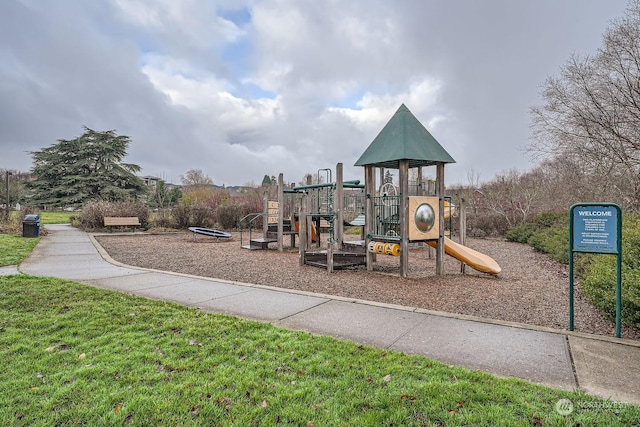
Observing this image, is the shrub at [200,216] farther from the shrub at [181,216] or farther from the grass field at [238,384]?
the grass field at [238,384]

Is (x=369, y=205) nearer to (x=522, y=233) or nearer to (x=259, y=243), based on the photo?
(x=259, y=243)

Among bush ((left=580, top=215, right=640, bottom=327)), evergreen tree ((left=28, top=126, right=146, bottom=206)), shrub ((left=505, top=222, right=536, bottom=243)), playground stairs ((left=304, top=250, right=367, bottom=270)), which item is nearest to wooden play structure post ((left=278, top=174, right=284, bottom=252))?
playground stairs ((left=304, top=250, right=367, bottom=270))

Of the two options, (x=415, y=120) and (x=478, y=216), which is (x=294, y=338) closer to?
(x=415, y=120)

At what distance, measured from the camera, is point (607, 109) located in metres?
13.2

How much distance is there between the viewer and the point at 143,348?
3424 millimetres

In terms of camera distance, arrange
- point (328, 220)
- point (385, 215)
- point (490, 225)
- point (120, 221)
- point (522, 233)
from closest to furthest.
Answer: point (385, 215) → point (328, 220) → point (522, 233) → point (490, 225) → point (120, 221)

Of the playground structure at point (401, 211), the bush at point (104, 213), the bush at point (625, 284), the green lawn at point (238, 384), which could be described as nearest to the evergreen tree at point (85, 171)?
the bush at point (104, 213)

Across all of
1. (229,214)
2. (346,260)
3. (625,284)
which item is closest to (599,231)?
(625,284)

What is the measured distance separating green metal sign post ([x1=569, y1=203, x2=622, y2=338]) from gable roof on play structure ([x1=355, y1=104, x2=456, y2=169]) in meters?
3.84

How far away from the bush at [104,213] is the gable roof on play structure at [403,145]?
52.0ft

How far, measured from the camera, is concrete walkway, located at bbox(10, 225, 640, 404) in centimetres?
297

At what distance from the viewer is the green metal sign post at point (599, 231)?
3.88 metres

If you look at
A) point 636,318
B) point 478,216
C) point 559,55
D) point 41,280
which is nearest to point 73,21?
point 41,280

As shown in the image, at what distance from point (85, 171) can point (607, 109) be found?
38982 millimetres
